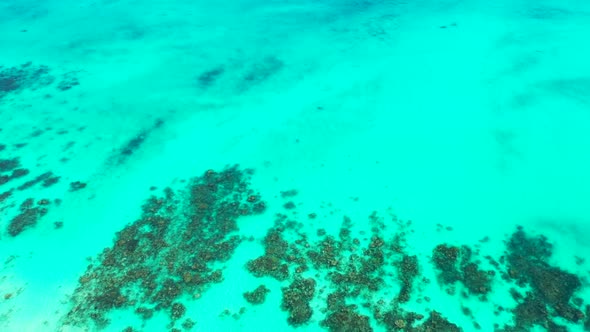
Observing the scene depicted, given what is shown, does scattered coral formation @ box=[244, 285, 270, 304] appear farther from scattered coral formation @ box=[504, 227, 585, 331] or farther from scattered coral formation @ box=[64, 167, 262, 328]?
scattered coral formation @ box=[504, 227, 585, 331]

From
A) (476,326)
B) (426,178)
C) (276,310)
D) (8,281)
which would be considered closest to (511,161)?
(426,178)

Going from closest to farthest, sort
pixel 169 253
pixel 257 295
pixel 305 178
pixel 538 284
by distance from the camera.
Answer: pixel 538 284
pixel 257 295
pixel 169 253
pixel 305 178

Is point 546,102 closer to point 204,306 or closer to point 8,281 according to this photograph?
point 204,306

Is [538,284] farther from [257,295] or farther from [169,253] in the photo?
[169,253]

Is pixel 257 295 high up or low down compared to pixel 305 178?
down

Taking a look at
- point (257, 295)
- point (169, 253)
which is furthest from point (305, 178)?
point (169, 253)

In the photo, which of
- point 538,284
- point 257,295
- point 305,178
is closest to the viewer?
point 538,284

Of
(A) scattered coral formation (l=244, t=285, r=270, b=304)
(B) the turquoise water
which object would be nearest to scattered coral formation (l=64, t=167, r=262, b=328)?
(B) the turquoise water

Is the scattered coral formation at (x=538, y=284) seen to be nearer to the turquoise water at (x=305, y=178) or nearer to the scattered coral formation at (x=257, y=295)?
the turquoise water at (x=305, y=178)
